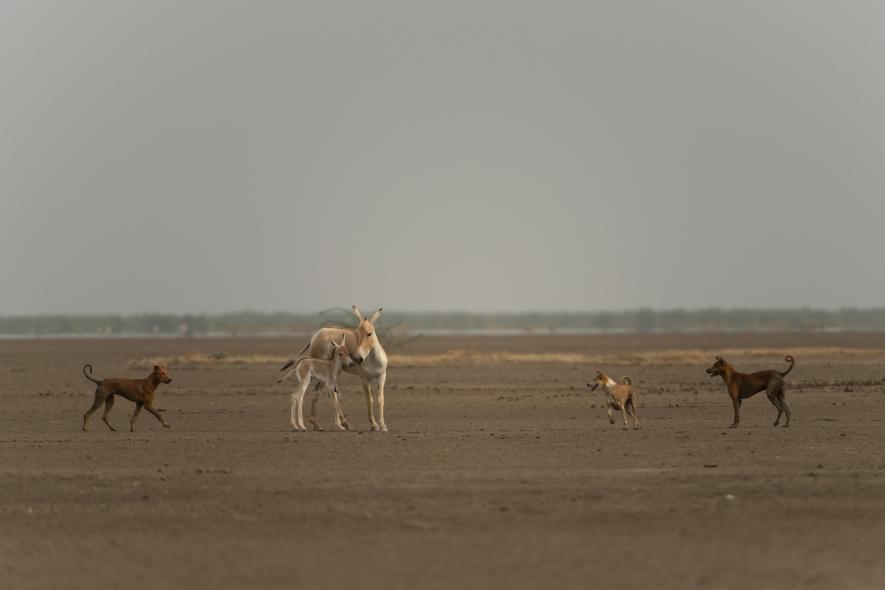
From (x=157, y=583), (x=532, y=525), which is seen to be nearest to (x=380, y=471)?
(x=532, y=525)

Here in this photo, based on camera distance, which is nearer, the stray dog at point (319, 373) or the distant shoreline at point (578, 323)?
the stray dog at point (319, 373)

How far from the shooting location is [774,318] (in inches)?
6993

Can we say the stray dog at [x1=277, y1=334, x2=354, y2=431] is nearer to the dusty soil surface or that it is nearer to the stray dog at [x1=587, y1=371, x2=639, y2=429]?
the dusty soil surface

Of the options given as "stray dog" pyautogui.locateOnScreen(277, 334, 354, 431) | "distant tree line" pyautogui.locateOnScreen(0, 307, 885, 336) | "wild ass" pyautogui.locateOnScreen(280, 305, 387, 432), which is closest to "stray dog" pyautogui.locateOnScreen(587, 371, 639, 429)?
"wild ass" pyautogui.locateOnScreen(280, 305, 387, 432)

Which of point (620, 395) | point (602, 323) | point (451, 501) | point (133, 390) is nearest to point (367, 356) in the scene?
point (133, 390)

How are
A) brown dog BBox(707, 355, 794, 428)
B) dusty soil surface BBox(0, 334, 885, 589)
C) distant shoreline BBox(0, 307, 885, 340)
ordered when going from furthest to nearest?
distant shoreline BBox(0, 307, 885, 340), brown dog BBox(707, 355, 794, 428), dusty soil surface BBox(0, 334, 885, 589)

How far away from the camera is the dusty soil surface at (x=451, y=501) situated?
1252 centimetres

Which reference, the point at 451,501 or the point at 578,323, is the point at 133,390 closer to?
the point at 451,501

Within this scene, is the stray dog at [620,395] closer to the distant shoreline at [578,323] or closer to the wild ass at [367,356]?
the wild ass at [367,356]

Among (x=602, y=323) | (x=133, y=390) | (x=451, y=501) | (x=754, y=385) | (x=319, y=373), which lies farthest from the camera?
(x=602, y=323)

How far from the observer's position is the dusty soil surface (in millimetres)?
12523

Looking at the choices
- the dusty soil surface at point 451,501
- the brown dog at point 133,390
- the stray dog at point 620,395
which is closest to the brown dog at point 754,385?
the dusty soil surface at point 451,501

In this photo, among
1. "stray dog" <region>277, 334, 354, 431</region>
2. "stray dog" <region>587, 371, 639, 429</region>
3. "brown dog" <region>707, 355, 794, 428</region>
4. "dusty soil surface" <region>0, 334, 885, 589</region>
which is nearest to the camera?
"dusty soil surface" <region>0, 334, 885, 589</region>

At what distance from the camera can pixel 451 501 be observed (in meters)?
16.0
